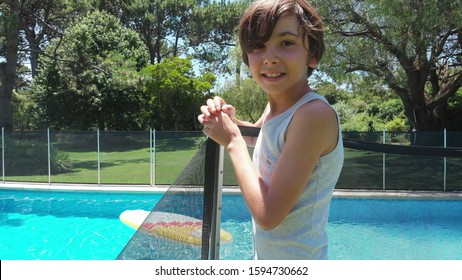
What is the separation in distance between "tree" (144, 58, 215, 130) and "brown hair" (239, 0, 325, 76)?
19.3 metres

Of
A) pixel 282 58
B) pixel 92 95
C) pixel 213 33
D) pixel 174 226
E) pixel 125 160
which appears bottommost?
pixel 125 160

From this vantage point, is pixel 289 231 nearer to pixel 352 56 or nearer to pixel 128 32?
pixel 352 56

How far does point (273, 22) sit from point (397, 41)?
405 inches

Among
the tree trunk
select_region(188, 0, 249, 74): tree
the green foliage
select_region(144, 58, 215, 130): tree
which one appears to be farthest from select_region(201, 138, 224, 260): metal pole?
select_region(188, 0, 249, 74): tree

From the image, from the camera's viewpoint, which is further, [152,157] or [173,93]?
[173,93]

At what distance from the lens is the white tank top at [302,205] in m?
1.02

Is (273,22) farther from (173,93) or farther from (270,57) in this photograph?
(173,93)

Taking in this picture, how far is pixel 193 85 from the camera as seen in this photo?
2097 cm

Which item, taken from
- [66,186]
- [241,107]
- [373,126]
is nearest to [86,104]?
[241,107]

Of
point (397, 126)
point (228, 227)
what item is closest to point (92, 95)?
point (397, 126)

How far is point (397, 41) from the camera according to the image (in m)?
10.3

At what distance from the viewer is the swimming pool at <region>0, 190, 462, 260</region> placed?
2230 mm

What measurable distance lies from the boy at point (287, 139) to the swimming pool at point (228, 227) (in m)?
0.66

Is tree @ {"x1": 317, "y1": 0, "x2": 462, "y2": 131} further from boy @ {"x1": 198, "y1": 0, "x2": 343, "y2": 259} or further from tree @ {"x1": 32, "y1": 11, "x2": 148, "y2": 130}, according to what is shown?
tree @ {"x1": 32, "y1": 11, "x2": 148, "y2": 130}
